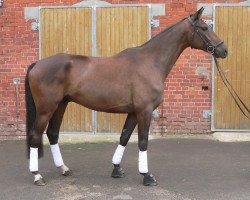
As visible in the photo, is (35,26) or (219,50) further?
(35,26)

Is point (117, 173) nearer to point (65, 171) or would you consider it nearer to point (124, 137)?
point (124, 137)

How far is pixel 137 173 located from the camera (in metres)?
5.99

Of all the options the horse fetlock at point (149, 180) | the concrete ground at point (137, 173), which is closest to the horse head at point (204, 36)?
the concrete ground at point (137, 173)

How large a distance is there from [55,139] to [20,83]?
3080 millimetres

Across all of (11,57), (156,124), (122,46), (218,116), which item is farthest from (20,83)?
(218,116)

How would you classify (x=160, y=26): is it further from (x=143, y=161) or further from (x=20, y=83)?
(x=143, y=161)

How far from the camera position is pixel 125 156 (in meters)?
7.06

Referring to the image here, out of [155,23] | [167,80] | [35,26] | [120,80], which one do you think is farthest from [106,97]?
[35,26]

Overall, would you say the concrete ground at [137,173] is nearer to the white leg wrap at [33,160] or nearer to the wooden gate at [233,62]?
the white leg wrap at [33,160]

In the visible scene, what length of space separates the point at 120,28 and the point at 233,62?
2346 mm

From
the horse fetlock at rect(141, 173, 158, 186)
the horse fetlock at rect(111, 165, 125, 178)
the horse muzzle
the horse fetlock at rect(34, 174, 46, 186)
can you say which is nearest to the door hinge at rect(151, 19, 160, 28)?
the horse muzzle

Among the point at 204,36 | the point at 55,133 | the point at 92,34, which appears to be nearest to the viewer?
the point at 204,36

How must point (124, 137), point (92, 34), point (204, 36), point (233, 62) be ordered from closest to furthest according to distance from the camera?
point (204, 36)
point (124, 137)
point (233, 62)
point (92, 34)

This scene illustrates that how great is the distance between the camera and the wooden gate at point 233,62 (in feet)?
26.8
